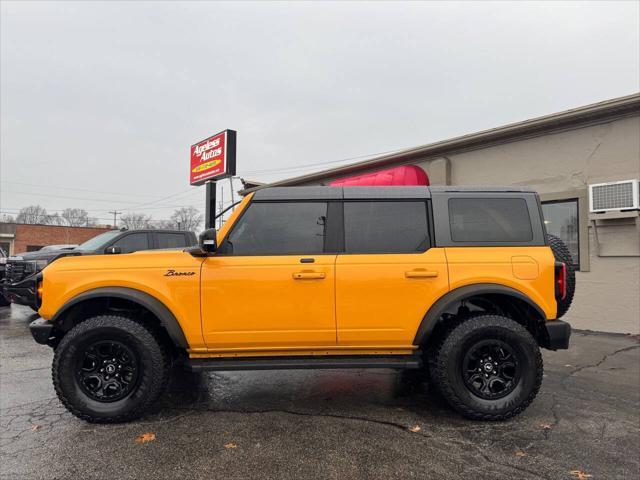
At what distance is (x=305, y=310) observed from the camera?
11.9 ft

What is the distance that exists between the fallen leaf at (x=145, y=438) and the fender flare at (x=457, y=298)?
2227mm

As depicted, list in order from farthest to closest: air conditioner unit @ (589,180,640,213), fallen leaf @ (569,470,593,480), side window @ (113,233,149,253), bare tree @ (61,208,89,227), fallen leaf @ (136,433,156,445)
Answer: bare tree @ (61,208,89,227) < side window @ (113,233,149,253) < air conditioner unit @ (589,180,640,213) < fallen leaf @ (136,433,156,445) < fallen leaf @ (569,470,593,480)

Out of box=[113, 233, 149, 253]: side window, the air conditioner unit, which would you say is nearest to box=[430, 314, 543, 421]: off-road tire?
the air conditioner unit

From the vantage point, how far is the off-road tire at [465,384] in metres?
3.59

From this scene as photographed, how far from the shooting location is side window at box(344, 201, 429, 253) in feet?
12.5

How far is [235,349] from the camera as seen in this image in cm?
369

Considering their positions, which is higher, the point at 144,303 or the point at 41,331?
the point at 144,303

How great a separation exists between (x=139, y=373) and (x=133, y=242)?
5.57 metres

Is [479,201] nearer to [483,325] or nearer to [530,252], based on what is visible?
[530,252]

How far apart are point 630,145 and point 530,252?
17.4 feet

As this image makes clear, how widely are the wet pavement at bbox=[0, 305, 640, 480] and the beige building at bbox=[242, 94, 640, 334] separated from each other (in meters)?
3.38

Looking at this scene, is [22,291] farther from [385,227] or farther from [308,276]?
[385,227]

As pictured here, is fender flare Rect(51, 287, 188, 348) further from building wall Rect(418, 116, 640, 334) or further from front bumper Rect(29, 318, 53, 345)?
building wall Rect(418, 116, 640, 334)

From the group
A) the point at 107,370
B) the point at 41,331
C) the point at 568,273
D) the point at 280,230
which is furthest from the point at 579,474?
the point at 41,331
